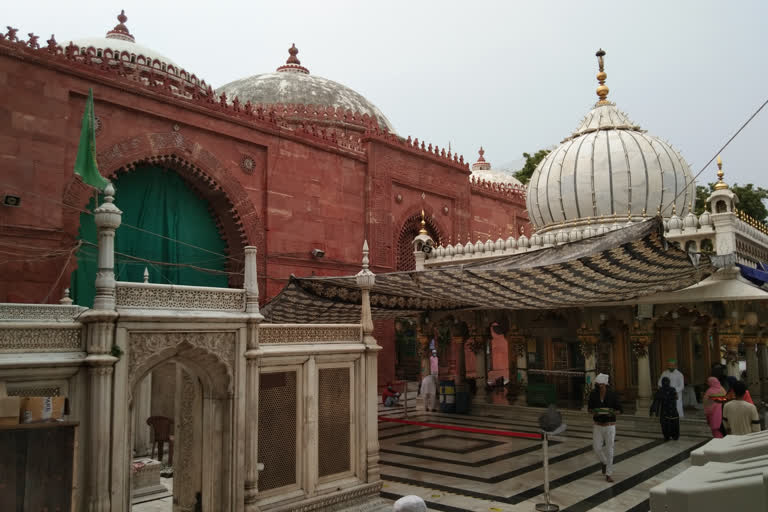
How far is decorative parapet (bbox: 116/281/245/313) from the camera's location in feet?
15.0

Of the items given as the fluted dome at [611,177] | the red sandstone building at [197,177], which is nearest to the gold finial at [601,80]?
the fluted dome at [611,177]

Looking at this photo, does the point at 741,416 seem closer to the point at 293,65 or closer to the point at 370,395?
the point at 370,395

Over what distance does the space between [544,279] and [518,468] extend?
2445 millimetres

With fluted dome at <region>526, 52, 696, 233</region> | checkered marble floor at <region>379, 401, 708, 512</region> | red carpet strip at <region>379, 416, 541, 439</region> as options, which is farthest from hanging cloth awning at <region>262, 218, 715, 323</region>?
fluted dome at <region>526, 52, 696, 233</region>

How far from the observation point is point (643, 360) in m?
10.6

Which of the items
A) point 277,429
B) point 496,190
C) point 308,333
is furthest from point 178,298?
point 496,190

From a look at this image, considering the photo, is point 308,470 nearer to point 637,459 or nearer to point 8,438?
point 8,438

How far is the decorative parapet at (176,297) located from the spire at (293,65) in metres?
15.7

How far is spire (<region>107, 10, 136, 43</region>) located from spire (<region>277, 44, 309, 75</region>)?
6.22m

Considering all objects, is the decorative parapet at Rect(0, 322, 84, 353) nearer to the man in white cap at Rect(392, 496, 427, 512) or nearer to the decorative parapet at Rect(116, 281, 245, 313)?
the decorative parapet at Rect(116, 281, 245, 313)

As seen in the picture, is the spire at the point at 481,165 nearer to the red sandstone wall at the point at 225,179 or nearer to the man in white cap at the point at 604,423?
the red sandstone wall at the point at 225,179

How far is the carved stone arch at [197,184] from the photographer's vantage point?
9756 millimetres

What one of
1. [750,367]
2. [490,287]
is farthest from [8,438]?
[750,367]

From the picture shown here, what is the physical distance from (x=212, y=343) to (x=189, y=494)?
1.40 metres
